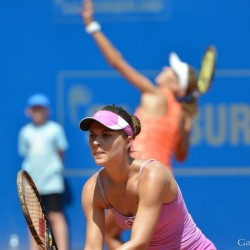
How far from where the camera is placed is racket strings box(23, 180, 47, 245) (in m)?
3.55

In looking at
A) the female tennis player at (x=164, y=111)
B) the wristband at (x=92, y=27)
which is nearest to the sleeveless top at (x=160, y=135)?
the female tennis player at (x=164, y=111)

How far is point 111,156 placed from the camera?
3354mm

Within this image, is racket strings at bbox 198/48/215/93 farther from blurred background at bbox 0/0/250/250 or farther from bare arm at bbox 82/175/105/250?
bare arm at bbox 82/175/105/250

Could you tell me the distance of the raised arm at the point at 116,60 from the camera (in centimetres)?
537

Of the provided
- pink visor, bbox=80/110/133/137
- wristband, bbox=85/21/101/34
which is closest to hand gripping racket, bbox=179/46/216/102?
wristband, bbox=85/21/101/34

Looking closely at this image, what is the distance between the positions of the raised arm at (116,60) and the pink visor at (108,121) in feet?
6.49

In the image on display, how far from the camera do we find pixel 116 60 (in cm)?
550

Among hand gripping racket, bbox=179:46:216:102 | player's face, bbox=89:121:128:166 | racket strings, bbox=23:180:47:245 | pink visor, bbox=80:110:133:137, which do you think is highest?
hand gripping racket, bbox=179:46:216:102

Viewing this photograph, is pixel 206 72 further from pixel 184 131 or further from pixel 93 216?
pixel 93 216

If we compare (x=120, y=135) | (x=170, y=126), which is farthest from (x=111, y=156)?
(x=170, y=126)

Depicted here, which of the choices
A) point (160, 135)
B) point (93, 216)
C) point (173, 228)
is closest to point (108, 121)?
point (93, 216)

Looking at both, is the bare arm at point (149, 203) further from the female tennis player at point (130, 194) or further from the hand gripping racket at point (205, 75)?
the hand gripping racket at point (205, 75)

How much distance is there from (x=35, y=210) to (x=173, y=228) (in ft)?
2.01

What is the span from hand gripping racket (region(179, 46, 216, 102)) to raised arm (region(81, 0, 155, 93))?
29 centimetres
